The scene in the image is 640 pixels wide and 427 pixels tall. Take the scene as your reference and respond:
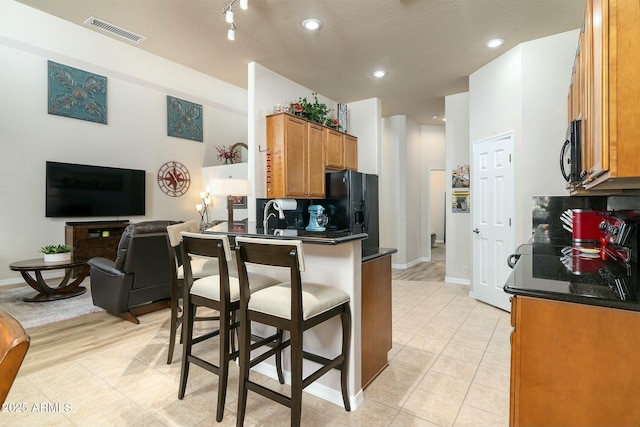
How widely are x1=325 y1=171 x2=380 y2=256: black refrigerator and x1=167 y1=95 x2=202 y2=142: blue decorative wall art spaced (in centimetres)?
330

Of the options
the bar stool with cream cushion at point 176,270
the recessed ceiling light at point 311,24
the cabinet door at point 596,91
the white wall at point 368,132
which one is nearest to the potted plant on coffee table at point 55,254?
the bar stool with cream cushion at point 176,270

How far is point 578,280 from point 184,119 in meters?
6.62

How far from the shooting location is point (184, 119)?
20.8 ft

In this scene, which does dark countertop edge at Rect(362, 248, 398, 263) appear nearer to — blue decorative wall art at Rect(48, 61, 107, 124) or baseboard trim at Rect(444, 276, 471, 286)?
baseboard trim at Rect(444, 276, 471, 286)

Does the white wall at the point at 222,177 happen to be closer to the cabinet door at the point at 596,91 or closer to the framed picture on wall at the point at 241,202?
the framed picture on wall at the point at 241,202

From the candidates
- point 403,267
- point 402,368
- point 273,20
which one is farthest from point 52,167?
point 403,267

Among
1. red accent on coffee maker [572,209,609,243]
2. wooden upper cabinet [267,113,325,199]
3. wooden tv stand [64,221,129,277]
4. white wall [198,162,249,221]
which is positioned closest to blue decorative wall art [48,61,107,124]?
wooden tv stand [64,221,129,277]

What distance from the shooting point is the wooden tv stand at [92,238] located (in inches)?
192

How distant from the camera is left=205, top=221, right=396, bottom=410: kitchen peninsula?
1.96 m

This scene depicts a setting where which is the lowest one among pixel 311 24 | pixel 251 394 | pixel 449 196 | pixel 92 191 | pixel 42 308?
pixel 251 394

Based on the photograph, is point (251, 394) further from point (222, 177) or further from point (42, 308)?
point (222, 177)

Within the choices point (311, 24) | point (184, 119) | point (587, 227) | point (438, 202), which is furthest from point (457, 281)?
point (184, 119)

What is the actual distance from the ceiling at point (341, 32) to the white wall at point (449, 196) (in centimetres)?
42

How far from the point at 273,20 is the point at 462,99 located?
3.34 metres
